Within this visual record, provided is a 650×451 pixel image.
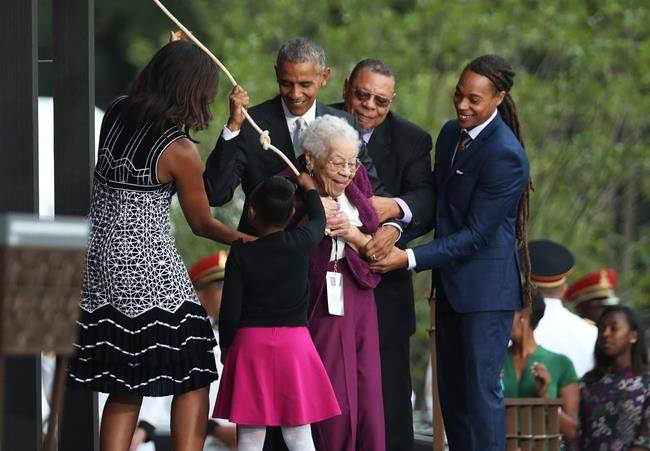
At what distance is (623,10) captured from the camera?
13.5 m

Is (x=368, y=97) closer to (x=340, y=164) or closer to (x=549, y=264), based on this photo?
(x=340, y=164)

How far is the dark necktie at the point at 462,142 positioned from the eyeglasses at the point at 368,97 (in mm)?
337

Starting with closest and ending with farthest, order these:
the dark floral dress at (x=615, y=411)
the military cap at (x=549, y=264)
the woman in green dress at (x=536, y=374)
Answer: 1. the dark floral dress at (x=615, y=411)
2. the woman in green dress at (x=536, y=374)
3. the military cap at (x=549, y=264)

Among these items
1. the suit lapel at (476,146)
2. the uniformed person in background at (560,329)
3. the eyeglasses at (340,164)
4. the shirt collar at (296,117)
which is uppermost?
the shirt collar at (296,117)

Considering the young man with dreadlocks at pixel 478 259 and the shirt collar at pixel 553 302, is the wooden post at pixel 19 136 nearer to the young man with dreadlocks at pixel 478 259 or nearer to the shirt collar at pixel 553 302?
the young man with dreadlocks at pixel 478 259

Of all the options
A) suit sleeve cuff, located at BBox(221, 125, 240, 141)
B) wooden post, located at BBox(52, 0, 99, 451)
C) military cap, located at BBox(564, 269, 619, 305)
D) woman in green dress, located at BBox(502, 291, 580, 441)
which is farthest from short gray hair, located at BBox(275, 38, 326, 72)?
military cap, located at BBox(564, 269, 619, 305)

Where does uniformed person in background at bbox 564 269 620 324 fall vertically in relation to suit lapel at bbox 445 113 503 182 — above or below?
below

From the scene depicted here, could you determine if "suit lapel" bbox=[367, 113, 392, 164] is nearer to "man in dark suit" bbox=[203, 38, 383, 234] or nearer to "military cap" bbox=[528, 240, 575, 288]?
"man in dark suit" bbox=[203, 38, 383, 234]

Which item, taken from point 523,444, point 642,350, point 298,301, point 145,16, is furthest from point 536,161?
point 145,16

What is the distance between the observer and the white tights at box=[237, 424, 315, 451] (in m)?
5.66

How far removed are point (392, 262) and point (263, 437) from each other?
89cm

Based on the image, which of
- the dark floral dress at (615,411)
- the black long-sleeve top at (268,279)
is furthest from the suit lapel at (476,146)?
the dark floral dress at (615,411)

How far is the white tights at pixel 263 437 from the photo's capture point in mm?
5656

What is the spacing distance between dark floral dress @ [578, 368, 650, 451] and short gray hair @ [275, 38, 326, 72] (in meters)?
2.48
